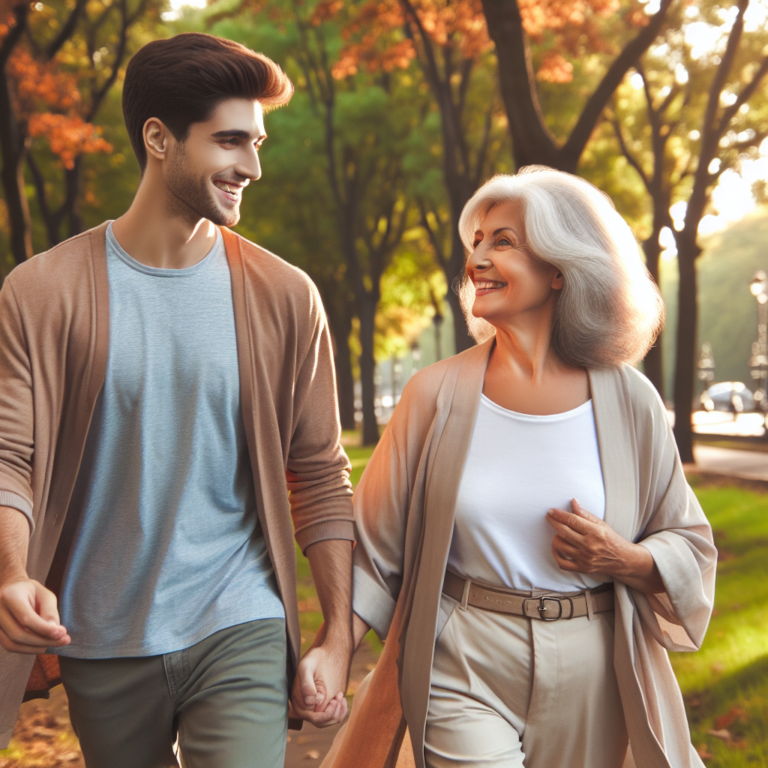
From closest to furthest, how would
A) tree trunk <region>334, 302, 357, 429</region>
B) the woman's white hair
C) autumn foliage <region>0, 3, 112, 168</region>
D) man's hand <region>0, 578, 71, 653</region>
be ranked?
man's hand <region>0, 578, 71, 653</region>, the woman's white hair, autumn foliage <region>0, 3, 112, 168</region>, tree trunk <region>334, 302, 357, 429</region>

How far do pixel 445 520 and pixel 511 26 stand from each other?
5869mm

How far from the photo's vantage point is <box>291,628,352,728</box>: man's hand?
2.77 metres

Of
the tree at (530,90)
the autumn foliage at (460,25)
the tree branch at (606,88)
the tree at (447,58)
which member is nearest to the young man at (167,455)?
the tree at (530,90)

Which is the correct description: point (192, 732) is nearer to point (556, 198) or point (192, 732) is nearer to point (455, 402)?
point (455, 402)

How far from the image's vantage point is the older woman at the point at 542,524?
2.94 m

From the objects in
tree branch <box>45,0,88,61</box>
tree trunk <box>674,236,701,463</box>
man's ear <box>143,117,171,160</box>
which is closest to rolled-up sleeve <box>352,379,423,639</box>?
man's ear <box>143,117,171,160</box>

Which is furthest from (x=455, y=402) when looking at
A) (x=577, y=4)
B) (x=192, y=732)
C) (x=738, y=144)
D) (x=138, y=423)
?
(x=738, y=144)

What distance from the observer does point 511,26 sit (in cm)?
784

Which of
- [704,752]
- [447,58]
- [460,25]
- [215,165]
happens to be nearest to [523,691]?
[215,165]

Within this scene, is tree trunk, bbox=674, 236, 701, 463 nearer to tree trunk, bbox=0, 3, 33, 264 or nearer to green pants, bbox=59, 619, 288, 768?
tree trunk, bbox=0, 3, 33, 264

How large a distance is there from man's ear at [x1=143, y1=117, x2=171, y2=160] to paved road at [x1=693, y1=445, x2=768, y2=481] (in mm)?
14793

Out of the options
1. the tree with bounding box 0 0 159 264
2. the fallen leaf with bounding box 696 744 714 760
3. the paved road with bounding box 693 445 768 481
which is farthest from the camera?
the paved road with bounding box 693 445 768 481

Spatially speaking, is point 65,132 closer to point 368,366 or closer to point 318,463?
point 368,366

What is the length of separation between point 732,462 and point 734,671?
51.9 ft
